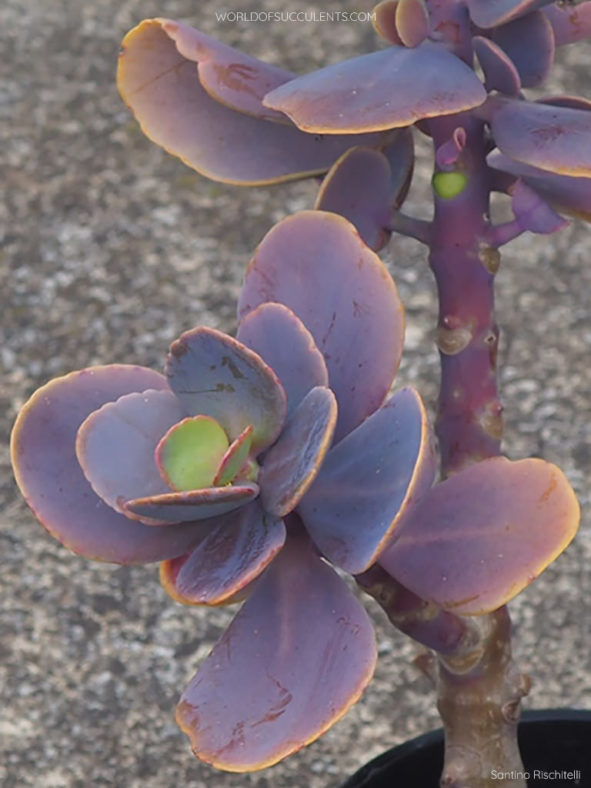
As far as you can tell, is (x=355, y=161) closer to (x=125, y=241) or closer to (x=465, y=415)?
(x=465, y=415)

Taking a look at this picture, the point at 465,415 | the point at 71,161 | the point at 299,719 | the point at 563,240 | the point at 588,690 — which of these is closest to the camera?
the point at 299,719

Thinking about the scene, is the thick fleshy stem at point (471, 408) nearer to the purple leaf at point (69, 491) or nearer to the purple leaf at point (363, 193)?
the purple leaf at point (363, 193)

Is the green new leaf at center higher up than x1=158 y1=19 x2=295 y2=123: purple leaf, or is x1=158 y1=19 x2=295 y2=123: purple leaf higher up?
x1=158 y1=19 x2=295 y2=123: purple leaf

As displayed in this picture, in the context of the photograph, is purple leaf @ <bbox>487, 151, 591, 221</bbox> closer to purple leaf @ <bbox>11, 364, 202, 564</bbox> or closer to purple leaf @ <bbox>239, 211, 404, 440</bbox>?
purple leaf @ <bbox>239, 211, 404, 440</bbox>

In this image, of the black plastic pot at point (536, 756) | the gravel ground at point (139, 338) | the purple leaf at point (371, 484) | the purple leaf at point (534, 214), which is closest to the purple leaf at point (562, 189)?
the purple leaf at point (534, 214)

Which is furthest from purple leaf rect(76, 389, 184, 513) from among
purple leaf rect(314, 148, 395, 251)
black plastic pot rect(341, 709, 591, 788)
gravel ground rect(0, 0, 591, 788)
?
gravel ground rect(0, 0, 591, 788)

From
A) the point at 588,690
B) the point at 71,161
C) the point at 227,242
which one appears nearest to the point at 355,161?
the point at 588,690
